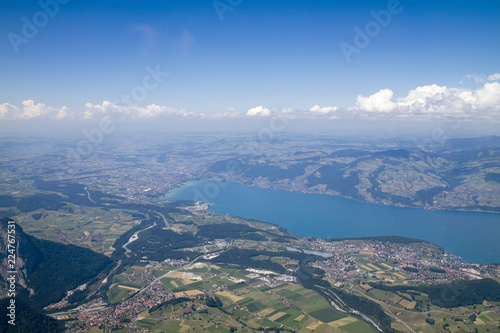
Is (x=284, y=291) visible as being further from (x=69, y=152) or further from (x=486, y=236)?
(x=69, y=152)

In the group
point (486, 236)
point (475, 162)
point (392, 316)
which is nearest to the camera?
point (392, 316)

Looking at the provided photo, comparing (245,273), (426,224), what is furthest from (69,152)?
(426,224)

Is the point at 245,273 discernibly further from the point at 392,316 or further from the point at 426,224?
the point at 426,224

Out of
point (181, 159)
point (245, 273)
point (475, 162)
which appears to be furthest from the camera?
point (181, 159)

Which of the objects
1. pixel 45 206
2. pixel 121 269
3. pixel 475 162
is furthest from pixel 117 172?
pixel 475 162

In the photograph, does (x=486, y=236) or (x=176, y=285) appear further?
(x=486, y=236)

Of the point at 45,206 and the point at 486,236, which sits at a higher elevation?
the point at 45,206

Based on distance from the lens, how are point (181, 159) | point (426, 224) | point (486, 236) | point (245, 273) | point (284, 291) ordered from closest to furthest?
point (284, 291), point (245, 273), point (486, 236), point (426, 224), point (181, 159)
